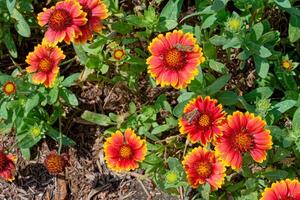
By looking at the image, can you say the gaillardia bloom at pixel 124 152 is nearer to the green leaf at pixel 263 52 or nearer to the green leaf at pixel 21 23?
the green leaf at pixel 263 52

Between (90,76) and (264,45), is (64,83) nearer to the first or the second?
(90,76)

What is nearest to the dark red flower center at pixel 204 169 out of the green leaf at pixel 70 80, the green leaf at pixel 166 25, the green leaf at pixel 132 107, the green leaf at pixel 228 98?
the green leaf at pixel 228 98

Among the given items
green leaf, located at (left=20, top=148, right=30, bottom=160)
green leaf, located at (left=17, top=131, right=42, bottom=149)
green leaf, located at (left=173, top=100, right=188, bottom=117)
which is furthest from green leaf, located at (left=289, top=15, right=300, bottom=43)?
green leaf, located at (left=20, top=148, right=30, bottom=160)

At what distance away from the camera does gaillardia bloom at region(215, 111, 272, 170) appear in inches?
103

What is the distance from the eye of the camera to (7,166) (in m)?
3.25

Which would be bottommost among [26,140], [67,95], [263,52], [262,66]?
[26,140]

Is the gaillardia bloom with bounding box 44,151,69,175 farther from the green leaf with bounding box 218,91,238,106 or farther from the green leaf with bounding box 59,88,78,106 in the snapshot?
the green leaf with bounding box 218,91,238,106

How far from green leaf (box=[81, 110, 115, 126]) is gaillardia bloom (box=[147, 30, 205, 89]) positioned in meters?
0.69

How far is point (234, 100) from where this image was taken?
3.03m

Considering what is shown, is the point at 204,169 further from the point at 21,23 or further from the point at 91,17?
the point at 21,23

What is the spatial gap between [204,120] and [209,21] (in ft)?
1.98

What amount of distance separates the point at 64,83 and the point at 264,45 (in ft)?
3.62

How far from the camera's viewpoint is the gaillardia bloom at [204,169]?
2.73 m

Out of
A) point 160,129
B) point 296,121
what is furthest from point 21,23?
point 296,121
